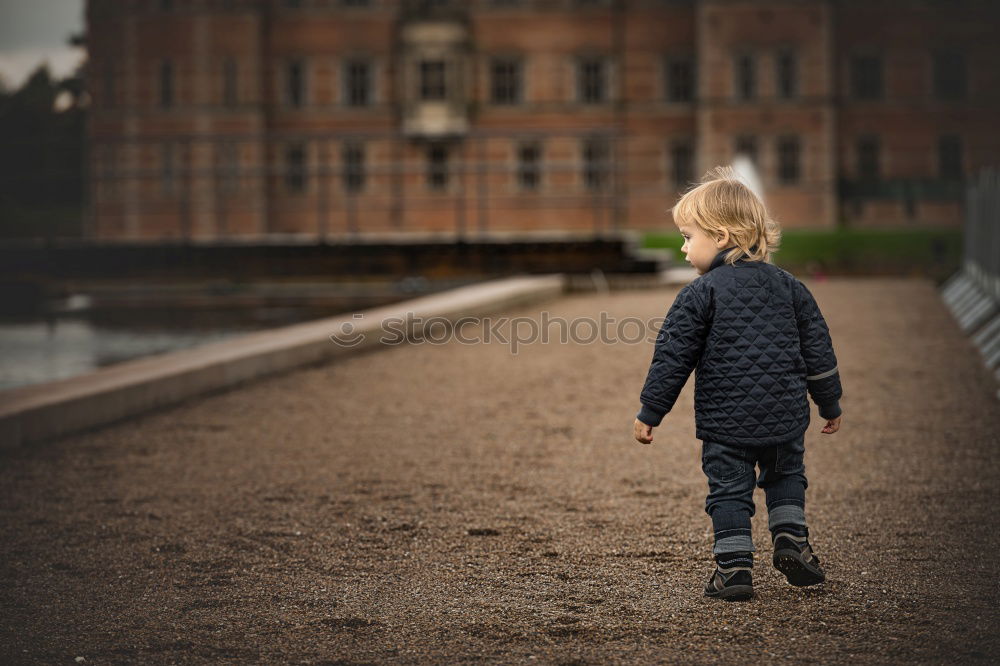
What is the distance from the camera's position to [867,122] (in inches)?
1769

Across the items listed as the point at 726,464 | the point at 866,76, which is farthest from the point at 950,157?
the point at 726,464

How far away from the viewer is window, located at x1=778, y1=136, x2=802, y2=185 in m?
43.5

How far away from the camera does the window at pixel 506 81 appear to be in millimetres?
44844

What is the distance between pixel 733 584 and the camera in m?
3.98

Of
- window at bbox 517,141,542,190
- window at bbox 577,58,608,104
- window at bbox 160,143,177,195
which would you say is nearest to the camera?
window at bbox 160,143,177,195

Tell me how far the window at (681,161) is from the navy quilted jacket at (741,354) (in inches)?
1602

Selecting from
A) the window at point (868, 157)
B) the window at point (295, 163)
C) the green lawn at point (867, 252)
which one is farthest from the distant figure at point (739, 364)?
the window at point (868, 157)

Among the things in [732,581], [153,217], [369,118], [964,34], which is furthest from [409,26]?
[732,581]

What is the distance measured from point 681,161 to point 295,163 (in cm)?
1210

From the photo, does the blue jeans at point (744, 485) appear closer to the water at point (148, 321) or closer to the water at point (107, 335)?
the water at point (148, 321)

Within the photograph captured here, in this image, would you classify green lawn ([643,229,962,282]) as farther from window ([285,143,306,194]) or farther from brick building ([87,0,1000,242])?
window ([285,143,306,194])

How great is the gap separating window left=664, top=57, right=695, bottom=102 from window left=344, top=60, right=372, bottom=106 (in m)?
9.37

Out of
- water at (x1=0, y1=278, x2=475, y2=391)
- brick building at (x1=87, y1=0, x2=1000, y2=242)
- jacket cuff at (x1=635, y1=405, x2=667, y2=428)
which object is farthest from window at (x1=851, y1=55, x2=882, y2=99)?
jacket cuff at (x1=635, y1=405, x2=667, y2=428)

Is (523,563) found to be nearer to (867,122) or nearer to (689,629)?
(689,629)
